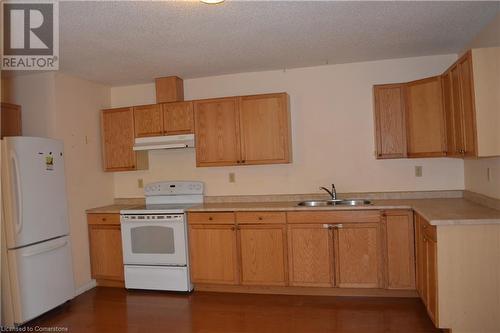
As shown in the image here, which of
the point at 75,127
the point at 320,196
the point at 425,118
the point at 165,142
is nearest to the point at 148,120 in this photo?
the point at 165,142

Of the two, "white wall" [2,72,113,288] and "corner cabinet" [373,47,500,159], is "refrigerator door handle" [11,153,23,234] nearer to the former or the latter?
"white wall" [2,72,113,288]

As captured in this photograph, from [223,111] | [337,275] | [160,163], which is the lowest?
[337,275]

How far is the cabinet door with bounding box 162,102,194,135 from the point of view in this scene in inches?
153

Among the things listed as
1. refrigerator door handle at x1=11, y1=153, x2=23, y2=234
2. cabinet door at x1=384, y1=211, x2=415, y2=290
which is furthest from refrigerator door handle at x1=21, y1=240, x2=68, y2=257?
cabinet door at x1=384, y1=211, x2=415, y2=290

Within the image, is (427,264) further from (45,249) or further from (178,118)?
(45,249)

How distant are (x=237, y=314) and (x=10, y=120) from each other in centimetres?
302

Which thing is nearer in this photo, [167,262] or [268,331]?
[268,331]

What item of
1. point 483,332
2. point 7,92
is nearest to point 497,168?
point 483,332

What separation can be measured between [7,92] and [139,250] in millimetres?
2230

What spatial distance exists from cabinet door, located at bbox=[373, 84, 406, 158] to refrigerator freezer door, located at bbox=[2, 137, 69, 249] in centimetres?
328

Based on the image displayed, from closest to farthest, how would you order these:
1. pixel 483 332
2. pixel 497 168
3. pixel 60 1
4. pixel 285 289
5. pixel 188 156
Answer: pixel 60 1
pixel 483 332
pixel 497 168
pixel 285 289
pixel 188 156

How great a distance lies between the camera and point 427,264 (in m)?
2.68

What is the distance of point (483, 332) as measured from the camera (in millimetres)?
2375

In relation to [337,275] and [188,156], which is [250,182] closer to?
[188,156]
